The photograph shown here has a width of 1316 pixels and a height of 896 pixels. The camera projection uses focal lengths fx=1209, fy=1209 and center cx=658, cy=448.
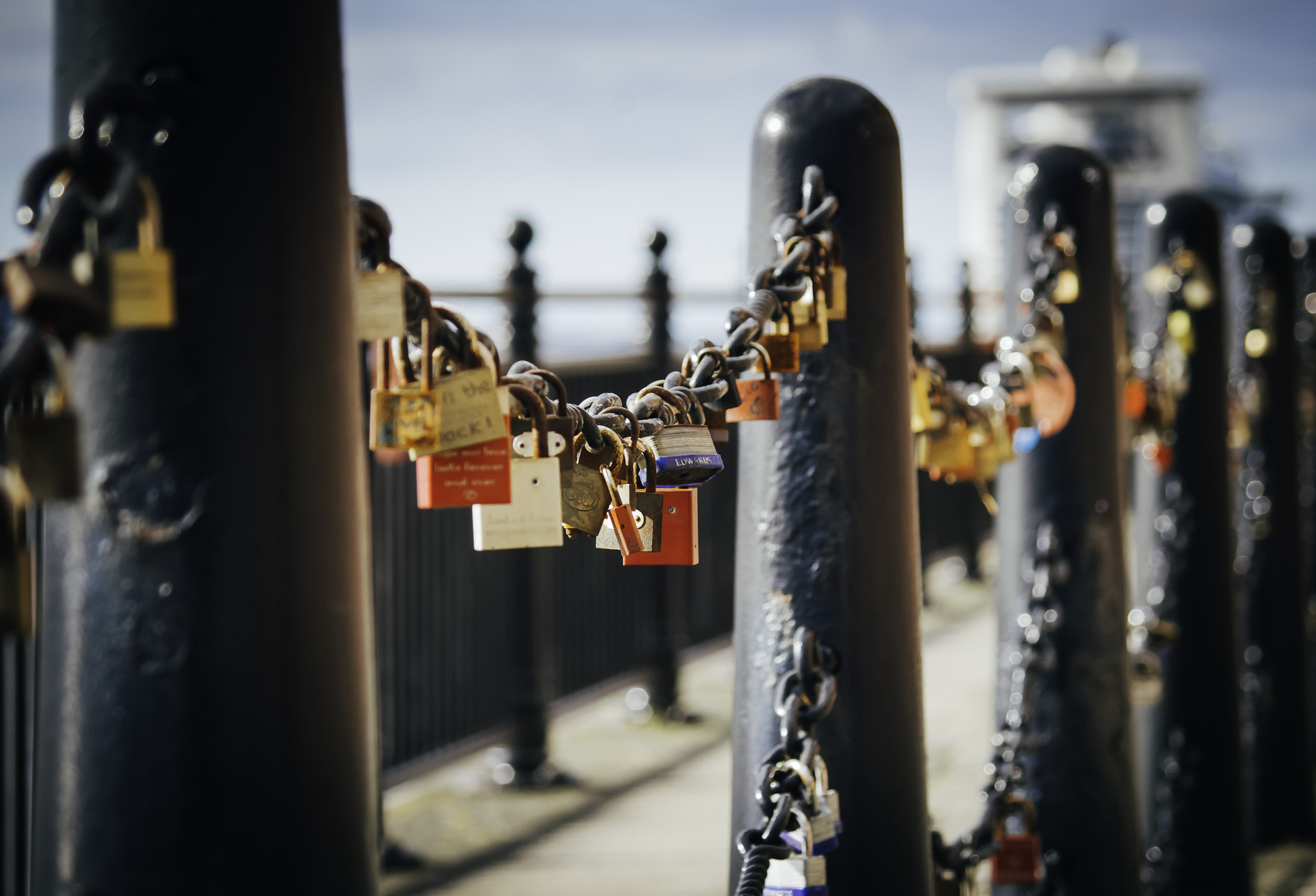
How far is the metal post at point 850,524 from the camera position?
158 centimetres

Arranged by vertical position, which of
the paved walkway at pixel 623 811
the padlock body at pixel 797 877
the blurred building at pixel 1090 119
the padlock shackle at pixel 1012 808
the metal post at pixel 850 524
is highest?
the blurred building at pixel 1090 119

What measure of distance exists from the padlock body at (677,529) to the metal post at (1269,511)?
3.42 metres

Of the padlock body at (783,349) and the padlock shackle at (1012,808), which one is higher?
the padlock body at (783,349)

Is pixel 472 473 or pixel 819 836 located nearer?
pixel 472 473

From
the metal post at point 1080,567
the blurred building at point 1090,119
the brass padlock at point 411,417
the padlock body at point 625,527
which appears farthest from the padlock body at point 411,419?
the blurred building at point 1090,119

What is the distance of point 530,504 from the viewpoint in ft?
4.19

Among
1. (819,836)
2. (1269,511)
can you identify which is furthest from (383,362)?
(1269,511)

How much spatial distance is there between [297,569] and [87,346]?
0.70ft

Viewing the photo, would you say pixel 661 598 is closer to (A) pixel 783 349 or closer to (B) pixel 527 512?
(A) pixel 783 349

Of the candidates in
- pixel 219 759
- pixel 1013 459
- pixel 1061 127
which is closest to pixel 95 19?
pixel 219 759

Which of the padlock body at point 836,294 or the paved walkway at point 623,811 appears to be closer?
the padlock body at point 836,294

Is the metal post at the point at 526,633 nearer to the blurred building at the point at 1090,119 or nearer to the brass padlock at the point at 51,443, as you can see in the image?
the brass padlock at the point at 51,443

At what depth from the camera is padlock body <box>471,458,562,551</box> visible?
1266 mm

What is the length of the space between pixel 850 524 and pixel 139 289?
39.7 inches
